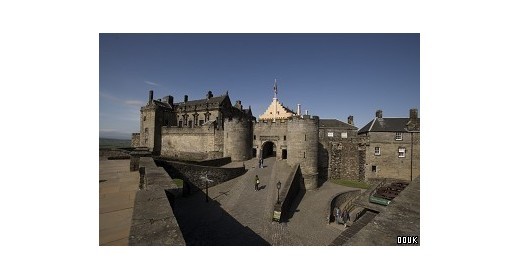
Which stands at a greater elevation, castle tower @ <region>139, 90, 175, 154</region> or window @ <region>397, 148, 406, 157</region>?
castle tower @ <region>139, 90, 175, 154</region>

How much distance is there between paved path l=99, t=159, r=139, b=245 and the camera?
3.09 meters

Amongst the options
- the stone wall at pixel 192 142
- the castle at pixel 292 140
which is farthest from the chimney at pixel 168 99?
the stone wall at pixel 192 142

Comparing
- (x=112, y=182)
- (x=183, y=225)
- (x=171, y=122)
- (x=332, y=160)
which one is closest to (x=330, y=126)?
(x=332, y=160)

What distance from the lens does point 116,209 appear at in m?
4.01

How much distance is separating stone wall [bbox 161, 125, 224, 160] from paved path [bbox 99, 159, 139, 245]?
16.5 m

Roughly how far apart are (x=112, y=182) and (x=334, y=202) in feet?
41.6

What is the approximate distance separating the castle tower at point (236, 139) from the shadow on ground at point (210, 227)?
10.1 meters

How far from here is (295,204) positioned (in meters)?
12.9

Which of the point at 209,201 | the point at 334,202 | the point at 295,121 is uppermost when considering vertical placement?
the point at 295,121

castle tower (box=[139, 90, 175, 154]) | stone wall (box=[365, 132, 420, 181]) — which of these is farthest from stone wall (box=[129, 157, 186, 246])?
castle tower (box=[139, 90, 175, 154])

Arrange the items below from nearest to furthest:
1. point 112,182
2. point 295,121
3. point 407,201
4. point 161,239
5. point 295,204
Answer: point 161,239 → point 407,201 → point 112,182 → point 295,204 → point 295,121

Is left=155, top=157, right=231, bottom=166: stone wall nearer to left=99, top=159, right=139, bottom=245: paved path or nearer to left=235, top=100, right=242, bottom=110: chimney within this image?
left=99, top=159, right=139, bottom=245: paved path

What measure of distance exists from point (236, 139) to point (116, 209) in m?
17.1

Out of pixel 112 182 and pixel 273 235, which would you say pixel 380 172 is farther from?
pixel 112 182
